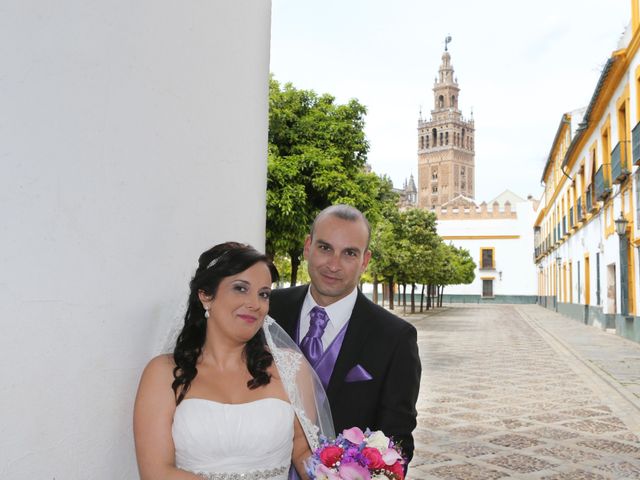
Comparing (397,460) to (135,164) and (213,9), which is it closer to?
(135,164)

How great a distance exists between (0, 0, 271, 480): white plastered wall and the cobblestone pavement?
3313 millimetres

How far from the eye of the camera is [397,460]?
196 cm

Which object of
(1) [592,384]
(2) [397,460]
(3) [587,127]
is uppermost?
(3) [587,127]

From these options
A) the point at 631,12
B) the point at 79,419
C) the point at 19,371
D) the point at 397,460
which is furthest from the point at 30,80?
the point at 631,12

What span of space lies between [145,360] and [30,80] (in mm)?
988

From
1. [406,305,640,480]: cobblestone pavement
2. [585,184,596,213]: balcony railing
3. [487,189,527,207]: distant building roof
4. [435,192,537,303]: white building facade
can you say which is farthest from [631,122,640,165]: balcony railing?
[487,189,527,207]: distant building roof

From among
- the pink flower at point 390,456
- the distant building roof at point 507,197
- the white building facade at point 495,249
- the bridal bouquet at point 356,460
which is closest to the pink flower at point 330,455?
the bridal bouquet at point 356,460

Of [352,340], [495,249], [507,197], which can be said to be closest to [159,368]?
[352,340]

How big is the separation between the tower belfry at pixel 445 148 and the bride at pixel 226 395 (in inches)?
4043

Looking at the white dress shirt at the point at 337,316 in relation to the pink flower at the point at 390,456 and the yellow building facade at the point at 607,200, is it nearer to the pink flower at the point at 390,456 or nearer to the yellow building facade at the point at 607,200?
the pink flower at the point at 390,456

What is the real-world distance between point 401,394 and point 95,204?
1435mm

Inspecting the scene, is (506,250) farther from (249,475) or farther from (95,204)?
(95,204)

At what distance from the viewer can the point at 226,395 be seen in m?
2.18

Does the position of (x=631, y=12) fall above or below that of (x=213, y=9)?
above
